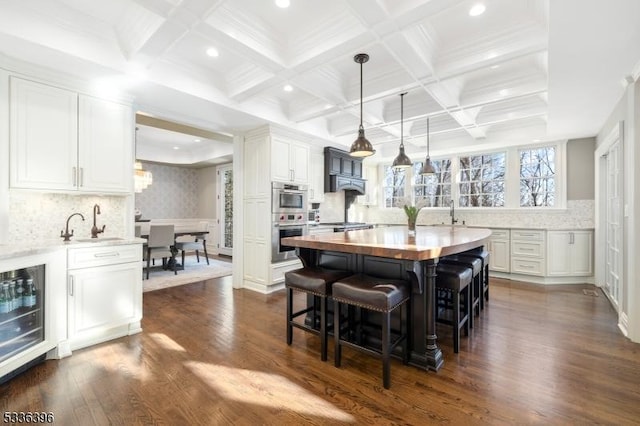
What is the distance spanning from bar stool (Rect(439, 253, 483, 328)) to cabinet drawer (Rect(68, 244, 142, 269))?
302 centimetres

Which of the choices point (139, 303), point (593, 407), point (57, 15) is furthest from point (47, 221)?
point (593, 407)

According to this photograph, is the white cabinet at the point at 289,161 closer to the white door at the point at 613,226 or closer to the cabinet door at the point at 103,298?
the cabinet door at the point at 103,298

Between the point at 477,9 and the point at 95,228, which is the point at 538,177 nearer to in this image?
the point at 477,9

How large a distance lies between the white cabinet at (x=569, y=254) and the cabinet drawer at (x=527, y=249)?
13cm

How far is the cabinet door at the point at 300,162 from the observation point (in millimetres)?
4846

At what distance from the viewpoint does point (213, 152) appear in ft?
24.4

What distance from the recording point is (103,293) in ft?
8.81

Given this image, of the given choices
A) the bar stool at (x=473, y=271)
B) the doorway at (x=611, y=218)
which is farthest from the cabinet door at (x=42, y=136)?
the doorway at (x=611, y=218)

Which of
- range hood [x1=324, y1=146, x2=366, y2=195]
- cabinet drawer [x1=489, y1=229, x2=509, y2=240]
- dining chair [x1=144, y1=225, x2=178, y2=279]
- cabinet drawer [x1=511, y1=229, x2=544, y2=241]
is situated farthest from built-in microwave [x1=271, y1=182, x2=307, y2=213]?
cabinet drawer [x1=511, y1=229, x2=544, y2=241]

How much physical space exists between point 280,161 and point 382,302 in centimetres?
312

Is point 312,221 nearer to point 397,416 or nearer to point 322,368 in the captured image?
point 322,368

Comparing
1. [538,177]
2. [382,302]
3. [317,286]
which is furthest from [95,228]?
[538,177]

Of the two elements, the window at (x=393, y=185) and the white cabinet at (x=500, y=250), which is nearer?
the white cabinet at (x=500, y=250)

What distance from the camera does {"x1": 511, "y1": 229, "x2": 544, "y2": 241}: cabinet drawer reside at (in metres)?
4.90
